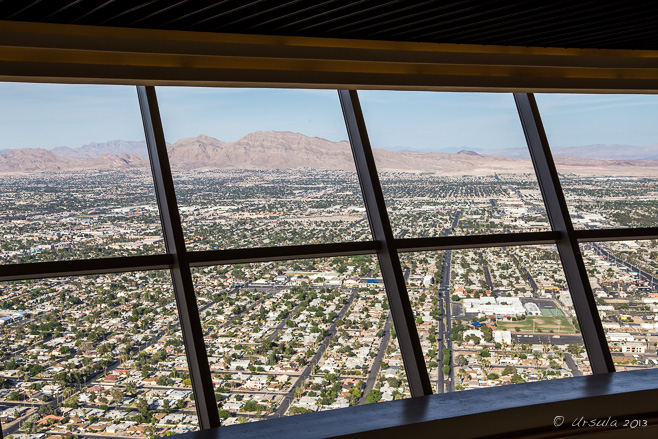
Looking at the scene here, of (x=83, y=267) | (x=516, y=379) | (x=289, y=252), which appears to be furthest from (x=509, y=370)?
(x=83, y=267)

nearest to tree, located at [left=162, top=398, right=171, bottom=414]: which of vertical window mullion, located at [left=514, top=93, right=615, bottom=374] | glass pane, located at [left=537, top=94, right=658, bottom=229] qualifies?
vertical window mullion, located at [left=514, top=93, right=615, bottom=374]

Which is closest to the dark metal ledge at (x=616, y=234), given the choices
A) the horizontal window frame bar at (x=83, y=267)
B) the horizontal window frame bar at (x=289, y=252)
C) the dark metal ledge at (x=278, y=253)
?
the horizontal window frame bar at (x=289, y=252)

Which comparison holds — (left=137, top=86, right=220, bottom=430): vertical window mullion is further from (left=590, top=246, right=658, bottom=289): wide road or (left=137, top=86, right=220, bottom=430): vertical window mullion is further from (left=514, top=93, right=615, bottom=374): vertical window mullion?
(left=590, top=246, right=658, bottom=289): wide road

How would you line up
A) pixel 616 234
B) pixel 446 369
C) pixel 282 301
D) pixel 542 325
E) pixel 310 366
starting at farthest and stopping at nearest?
pixel 616 234 < pixel 542 325 < pixel 446 369 < pixel 282 301 < pixel 310 366

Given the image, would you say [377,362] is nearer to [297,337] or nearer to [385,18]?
[297,337]

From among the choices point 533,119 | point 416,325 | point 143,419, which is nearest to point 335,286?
point 416,325

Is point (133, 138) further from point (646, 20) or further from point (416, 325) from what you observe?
point (646, 20)
